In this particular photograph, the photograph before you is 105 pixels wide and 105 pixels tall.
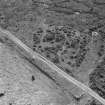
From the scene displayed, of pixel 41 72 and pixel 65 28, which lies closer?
pixel 41 72

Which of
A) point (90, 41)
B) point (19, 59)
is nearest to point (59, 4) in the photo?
point (90, 41)

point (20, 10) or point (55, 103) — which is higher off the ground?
point (20, 10)

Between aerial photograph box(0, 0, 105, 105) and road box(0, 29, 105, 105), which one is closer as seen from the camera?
aerial photograph box(0, 0, 105, 105)

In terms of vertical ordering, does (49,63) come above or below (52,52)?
below

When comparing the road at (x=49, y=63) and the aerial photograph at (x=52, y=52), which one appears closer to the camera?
the aerial photograph at (x=52, y=52)

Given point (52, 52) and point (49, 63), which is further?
point (52, 52)

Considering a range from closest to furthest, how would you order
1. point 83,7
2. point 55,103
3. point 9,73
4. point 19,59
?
point 55,103, point 9,73, point 19,59, point 83,7

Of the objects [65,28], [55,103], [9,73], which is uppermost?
[65,28]

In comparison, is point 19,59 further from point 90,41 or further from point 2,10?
point 2,10
